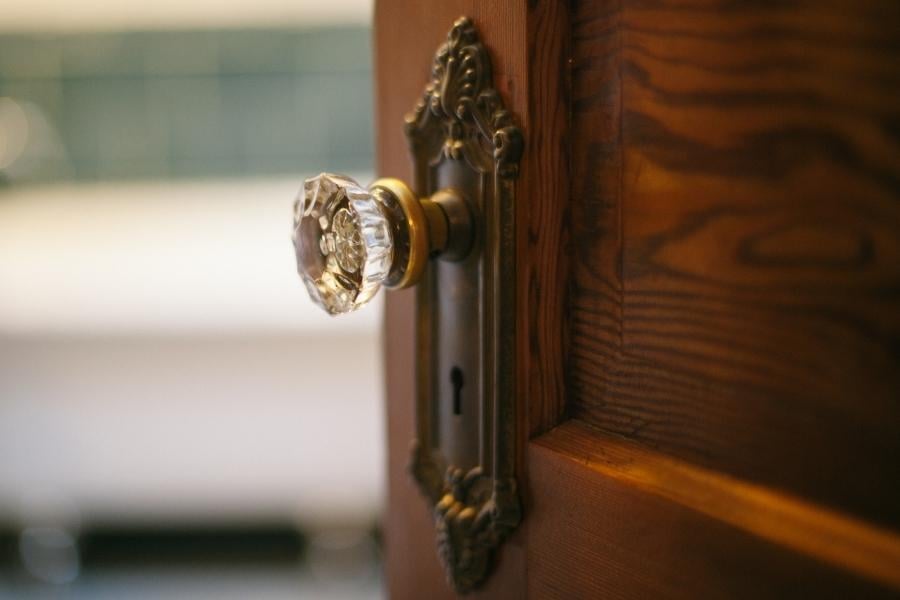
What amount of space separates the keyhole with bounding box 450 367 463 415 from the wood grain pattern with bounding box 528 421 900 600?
0.06 metres

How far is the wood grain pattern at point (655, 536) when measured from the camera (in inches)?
10.0

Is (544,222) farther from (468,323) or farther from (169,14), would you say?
(169,14)

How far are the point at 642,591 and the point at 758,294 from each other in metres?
0.13

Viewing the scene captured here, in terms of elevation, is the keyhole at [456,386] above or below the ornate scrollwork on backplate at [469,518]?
above

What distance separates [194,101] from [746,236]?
7.28 feet

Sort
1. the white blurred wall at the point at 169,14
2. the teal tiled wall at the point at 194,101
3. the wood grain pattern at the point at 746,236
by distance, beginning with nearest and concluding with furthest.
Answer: the wood grain pattern at the point at 746,236 < the white blurred wall at the point at 169,14 < the teal tiled wall at the point at 194,101

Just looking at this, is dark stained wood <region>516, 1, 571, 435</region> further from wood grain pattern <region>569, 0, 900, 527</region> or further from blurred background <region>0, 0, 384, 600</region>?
blurred background <region>0, 0, 384, 600</region>

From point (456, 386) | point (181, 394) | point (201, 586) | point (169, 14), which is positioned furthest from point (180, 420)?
point (456, 386)

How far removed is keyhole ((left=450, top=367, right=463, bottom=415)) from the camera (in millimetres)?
410

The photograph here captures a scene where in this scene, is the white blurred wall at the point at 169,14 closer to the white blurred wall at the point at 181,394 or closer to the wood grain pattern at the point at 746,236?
the white blurred wall at the point at 181,394

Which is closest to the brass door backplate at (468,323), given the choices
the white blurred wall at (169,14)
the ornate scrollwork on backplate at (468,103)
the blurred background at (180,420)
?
the ornate scrollwork on backplate at (468,103)

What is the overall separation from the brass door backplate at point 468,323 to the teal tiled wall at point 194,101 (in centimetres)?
188

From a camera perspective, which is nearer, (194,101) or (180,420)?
(180,420)

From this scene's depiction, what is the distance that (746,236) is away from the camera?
28cm
